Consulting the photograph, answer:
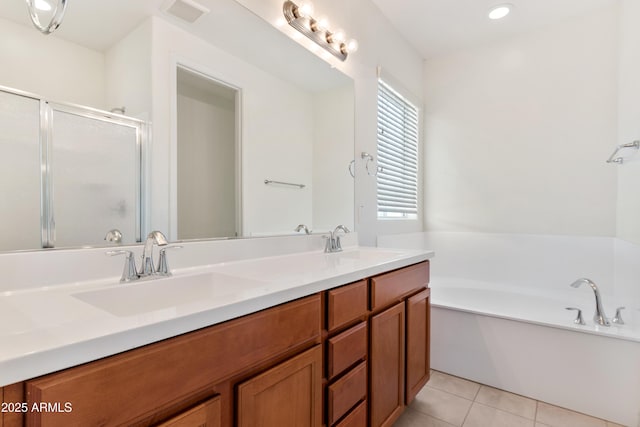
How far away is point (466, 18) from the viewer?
2500mm

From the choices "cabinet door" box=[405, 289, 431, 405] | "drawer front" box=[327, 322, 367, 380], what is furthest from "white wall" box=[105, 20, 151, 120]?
"cabinet door" box=[405, 289, 431, 405]

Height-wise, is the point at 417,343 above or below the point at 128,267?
below

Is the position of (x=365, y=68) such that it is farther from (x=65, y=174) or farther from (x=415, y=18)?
(x=65, y=174)

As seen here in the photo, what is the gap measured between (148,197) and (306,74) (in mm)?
1129

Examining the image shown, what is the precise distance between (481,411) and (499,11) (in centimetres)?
272

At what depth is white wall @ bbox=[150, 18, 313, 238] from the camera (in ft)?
3.76

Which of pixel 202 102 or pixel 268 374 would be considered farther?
pixel 202 102

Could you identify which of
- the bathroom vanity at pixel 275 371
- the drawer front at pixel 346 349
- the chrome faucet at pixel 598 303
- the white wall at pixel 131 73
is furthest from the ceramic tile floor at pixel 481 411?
the white wall at pixel 131 73

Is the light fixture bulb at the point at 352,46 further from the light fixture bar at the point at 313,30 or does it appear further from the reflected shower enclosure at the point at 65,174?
the reflected shower enclosure at the point at 65,174

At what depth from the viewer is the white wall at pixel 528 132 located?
2395 mm

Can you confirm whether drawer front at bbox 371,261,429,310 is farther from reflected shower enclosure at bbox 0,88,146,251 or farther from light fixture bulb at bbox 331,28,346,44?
light fixture bulb at bbox 331,28,346,44

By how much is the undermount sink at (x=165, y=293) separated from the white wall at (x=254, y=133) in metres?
0.24

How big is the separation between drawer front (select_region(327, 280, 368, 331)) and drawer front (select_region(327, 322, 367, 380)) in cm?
4

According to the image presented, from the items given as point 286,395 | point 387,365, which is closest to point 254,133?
point 286,395
